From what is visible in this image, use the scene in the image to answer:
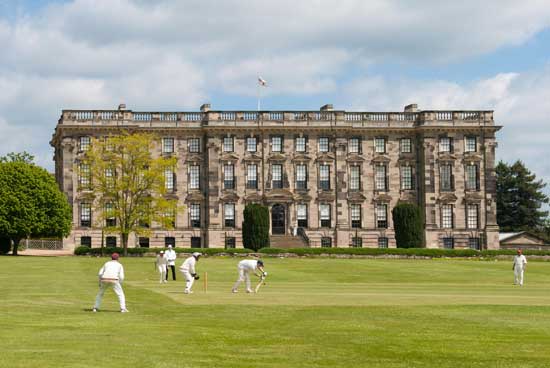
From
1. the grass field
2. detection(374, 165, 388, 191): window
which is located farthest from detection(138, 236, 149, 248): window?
the grass field

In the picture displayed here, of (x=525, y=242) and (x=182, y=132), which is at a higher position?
(x=182, y=132)

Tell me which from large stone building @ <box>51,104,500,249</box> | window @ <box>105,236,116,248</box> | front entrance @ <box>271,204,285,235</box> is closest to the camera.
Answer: window @ <box>105,236,116,248</box>

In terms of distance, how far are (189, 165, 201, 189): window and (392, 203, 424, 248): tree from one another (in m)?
20.8

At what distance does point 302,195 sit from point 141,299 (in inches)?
2495

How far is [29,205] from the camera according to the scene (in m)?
80.8

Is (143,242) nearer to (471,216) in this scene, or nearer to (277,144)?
(277,144)

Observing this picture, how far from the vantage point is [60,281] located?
43.1m

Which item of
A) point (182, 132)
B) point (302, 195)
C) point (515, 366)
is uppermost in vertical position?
point (182, 132)

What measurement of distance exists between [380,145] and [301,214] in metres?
11.3

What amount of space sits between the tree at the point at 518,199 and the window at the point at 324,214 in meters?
38.8

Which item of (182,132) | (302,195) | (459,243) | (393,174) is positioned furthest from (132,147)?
(459,243)

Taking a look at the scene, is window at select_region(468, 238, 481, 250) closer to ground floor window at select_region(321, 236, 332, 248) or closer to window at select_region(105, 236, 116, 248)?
ground floor window at select_region(321, 236, 332, 248)

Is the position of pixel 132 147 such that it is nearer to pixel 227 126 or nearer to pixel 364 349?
pixel 227 126

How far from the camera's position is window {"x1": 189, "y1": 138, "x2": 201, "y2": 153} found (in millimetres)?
95250
